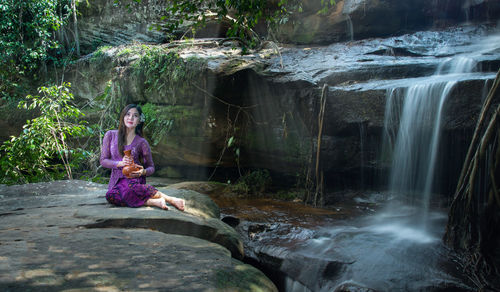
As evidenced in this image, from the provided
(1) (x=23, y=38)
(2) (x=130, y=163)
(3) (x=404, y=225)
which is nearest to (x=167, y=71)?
(2) (x=130, y=163)

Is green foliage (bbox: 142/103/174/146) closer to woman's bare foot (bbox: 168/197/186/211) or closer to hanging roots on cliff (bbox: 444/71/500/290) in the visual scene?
woman's bare foot (bbox: 168/197/186/211)

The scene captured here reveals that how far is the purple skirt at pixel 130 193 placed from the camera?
3730mm

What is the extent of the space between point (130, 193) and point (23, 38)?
9009mm

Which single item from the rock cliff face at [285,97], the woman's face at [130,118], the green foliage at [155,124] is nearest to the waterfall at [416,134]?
the rock cliff face at [285,97]

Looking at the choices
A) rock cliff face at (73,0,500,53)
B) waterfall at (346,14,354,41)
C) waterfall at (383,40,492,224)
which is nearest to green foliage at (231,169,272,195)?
waterfall at (383,40,492,224)

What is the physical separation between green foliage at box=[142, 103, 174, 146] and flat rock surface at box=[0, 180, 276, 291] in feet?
12.3

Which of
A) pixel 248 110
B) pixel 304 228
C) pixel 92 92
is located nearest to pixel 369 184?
pixel 304 228

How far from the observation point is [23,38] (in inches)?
385

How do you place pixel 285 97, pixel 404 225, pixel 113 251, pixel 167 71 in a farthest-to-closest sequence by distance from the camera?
pixel 167 71, pixel 285 97, pixel 404 225, pixel 113 251

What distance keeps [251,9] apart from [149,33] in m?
7.88

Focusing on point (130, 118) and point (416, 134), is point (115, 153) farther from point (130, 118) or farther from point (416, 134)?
point (416, 134)

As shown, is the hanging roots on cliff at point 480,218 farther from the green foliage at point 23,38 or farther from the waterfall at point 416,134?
the green foliage at point 23,38

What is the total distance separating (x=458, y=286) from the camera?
2.93 m

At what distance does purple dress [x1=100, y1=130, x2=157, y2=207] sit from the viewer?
3.74m
